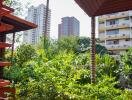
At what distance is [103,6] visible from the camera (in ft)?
22.8

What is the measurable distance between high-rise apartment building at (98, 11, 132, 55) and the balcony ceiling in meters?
47.7

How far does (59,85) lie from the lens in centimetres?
790

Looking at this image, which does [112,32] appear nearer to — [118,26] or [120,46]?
[118,26]

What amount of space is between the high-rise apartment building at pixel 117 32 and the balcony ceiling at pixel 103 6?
4772 centimetres

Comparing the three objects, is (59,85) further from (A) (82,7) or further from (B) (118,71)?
(B) (118,71)

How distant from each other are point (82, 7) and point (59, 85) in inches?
89.1

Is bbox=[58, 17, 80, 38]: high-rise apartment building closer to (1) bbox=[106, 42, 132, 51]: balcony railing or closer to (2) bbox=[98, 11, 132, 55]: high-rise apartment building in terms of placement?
(2) bbox=[98, 11, 132, 55]: high-rise apartment building

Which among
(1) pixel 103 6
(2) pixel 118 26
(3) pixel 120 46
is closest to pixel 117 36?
(2) pixel 118 26

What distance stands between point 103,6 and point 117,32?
167ft

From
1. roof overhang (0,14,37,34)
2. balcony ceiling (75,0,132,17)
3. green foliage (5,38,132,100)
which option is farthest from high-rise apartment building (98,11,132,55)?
balcony ceiling (75,0,132,17)

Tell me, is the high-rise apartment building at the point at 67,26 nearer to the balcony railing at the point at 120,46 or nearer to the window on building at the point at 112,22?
the window on building at the point at 112,22

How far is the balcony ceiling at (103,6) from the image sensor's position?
21.7 ft

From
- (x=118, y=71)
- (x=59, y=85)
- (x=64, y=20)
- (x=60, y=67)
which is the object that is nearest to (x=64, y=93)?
(x=59, y=85)

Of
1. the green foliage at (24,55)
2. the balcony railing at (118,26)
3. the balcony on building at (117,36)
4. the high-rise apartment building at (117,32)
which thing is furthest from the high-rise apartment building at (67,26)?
the green foliage at (24,55)
